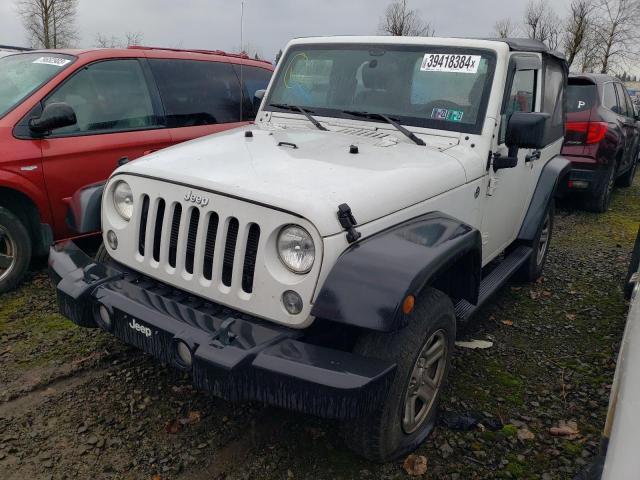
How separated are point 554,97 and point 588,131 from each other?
3171mm

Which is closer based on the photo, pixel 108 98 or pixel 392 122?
pixel 392 122

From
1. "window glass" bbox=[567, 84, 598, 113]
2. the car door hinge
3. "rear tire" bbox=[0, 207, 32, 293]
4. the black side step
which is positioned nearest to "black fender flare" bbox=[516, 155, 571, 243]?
the black side step

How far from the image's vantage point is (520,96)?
12.9 ft

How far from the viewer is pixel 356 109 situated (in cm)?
374

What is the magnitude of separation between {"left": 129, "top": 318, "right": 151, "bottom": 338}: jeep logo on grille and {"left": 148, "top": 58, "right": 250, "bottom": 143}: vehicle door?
9.71 feet

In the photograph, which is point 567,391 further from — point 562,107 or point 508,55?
point 562,107

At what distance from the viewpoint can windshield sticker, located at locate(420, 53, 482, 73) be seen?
354 cm

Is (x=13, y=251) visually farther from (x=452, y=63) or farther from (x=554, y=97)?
(x=554, y=97)

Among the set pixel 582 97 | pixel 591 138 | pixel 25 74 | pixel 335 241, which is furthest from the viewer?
pixel 582 97

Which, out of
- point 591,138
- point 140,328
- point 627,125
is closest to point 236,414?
point 140,328

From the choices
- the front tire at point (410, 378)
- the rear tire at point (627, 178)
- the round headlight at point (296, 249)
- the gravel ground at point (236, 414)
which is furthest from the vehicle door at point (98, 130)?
the rear tire at point (627, 178)

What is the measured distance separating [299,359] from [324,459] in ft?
2.81

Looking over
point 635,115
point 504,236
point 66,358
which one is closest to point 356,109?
point 504,236

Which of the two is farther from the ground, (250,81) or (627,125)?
(250,81)
